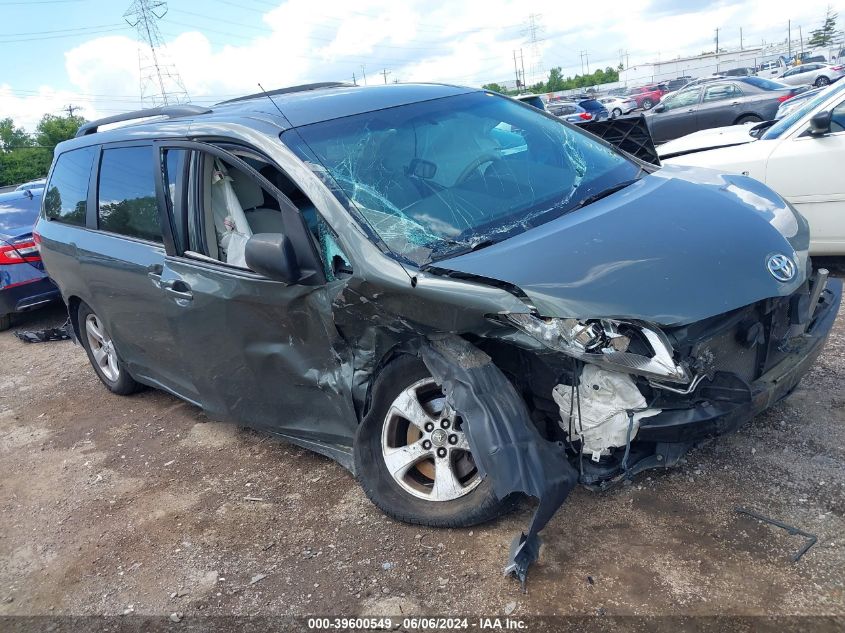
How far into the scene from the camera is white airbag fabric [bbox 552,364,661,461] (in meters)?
2.60

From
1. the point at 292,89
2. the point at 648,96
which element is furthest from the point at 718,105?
the point at 648,96

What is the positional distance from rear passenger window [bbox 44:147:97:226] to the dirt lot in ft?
5.86

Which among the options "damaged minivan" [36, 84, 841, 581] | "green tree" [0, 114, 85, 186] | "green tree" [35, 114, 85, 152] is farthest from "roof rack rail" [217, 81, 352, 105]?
"green tree" [35, 114, 85, 152]

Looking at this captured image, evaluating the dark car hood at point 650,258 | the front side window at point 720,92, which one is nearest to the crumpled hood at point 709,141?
the dark car hood at point 650,258

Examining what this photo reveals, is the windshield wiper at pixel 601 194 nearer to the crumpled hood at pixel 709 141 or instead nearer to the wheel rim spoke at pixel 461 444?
the wheel rim spoke at pixel 461 444

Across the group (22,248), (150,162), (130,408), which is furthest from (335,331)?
(22,248)

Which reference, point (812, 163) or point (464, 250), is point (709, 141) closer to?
point (812, 163)

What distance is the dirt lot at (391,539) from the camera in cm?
259

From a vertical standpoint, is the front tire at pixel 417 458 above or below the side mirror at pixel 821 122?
below

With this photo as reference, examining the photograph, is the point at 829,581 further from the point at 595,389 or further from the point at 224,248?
the point at 224,248

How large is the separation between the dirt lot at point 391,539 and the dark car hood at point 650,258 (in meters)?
0.90

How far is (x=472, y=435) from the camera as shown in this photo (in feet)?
8.81

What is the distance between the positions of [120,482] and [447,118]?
2.75 metres

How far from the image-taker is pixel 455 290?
270 cm
